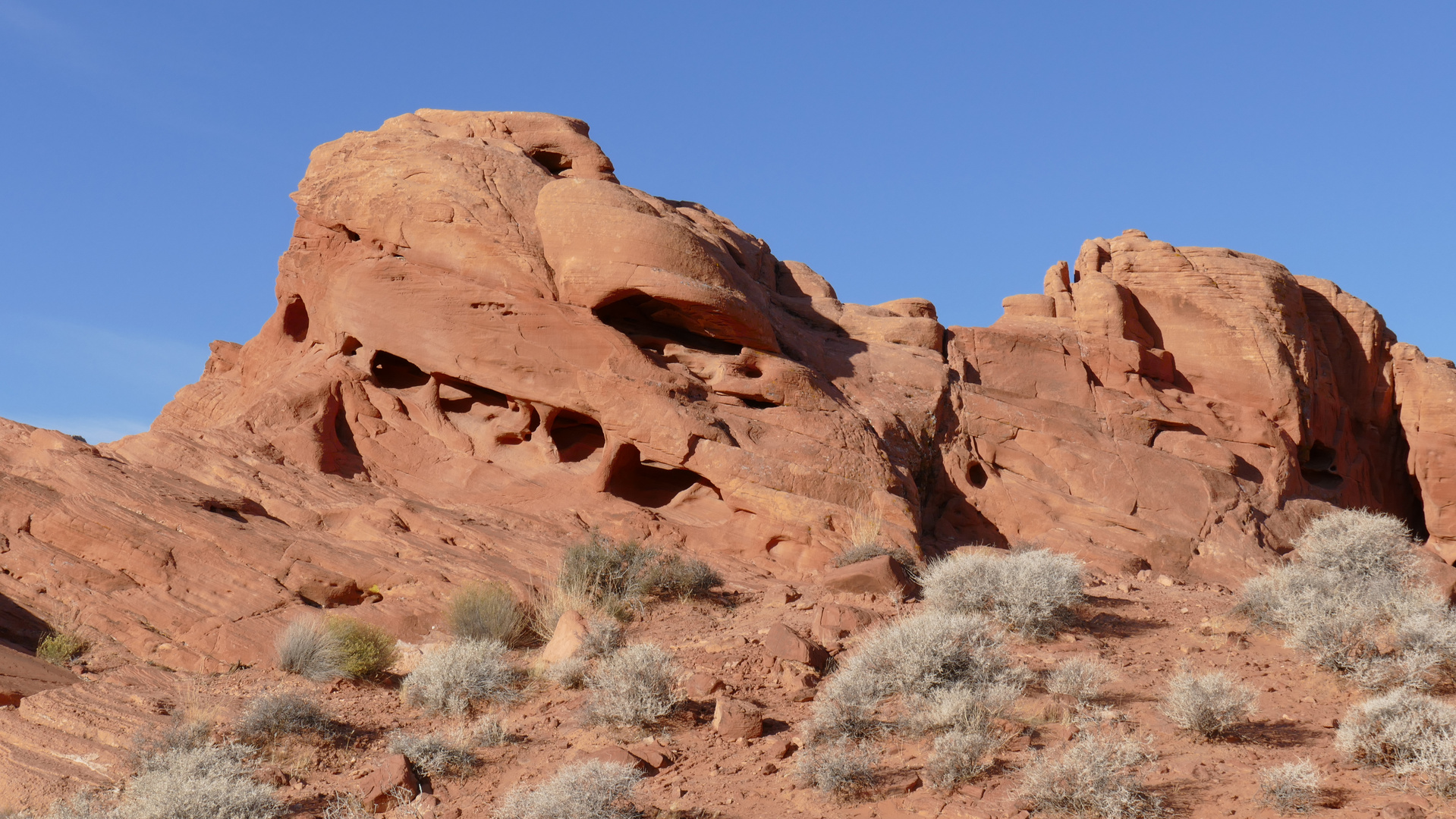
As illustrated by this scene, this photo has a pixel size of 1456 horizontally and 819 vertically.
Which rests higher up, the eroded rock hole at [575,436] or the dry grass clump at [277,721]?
the eroded rock hole at [575,436]

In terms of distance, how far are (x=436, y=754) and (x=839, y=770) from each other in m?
3.49

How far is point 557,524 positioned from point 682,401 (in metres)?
2.78

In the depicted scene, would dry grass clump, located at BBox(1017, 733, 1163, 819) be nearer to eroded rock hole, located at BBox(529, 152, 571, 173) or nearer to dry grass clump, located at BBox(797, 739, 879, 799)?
dry grass clump, located at BBox(797, 739, 879, 799)

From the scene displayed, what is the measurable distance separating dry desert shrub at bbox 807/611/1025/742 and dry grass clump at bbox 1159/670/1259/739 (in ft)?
4.14

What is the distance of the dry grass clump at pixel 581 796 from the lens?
814 centimetres

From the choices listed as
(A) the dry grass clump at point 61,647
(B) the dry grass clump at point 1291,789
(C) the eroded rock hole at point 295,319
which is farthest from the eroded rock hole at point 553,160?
(B) the dry grass clump at point 1291,789

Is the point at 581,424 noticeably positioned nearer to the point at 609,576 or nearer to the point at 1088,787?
the point at 609,576

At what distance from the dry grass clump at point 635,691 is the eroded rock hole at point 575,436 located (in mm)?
8414

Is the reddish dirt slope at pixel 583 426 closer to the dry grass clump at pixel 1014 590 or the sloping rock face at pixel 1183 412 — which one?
the sloping rock face at pixel 1183 412

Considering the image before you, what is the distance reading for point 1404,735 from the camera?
8266mm

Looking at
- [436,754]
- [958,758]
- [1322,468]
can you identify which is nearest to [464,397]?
[436,754]

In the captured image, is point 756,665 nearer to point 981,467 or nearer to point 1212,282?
point 981,467

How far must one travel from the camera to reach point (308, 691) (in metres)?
11.5

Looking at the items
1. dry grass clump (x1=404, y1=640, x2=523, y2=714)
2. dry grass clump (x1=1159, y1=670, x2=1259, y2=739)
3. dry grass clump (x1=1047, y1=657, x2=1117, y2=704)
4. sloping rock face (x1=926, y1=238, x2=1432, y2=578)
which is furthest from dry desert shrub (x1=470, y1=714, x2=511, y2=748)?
sloping rock face (x1=926, y1=238, x2=1432, y2=578)
